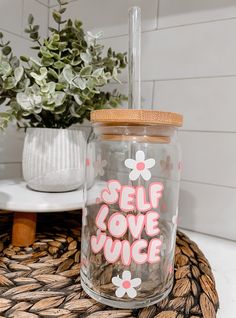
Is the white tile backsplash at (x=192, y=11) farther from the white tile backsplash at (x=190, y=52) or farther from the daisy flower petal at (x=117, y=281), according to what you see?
the daisy flower petal at (x=117, y=281)

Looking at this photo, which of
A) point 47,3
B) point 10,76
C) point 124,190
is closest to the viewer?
point 124,190

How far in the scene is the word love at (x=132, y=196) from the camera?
1.04 feet

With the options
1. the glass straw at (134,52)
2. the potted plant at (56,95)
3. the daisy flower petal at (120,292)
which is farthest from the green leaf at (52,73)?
the daisy flower petal at (120,292)

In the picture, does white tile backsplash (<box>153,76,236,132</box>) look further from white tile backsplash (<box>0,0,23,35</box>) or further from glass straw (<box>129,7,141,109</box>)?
white tile backsplash (<box>0,0,23,35</box>)

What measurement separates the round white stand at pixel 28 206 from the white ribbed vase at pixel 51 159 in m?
0.02

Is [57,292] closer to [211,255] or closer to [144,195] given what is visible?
[144,195]

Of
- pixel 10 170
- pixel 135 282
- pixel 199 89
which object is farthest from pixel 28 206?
pixel 199 89

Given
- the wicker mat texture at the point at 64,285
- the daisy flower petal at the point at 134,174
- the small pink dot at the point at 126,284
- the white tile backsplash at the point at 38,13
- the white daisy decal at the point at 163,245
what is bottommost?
the wicker mat texture at the point at 64,285

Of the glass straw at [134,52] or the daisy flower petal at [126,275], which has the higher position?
the glass straw at [134,52]

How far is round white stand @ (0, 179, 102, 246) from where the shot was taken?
43 cm

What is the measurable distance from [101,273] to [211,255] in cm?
27

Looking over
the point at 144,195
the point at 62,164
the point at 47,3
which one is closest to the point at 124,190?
the point at 144,195

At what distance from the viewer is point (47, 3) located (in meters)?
0.80

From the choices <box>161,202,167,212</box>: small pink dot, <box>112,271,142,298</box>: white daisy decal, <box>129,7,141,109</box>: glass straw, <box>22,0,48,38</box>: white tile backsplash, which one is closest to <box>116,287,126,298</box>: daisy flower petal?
<box>112,271,142,298</box>: white daisy decal
